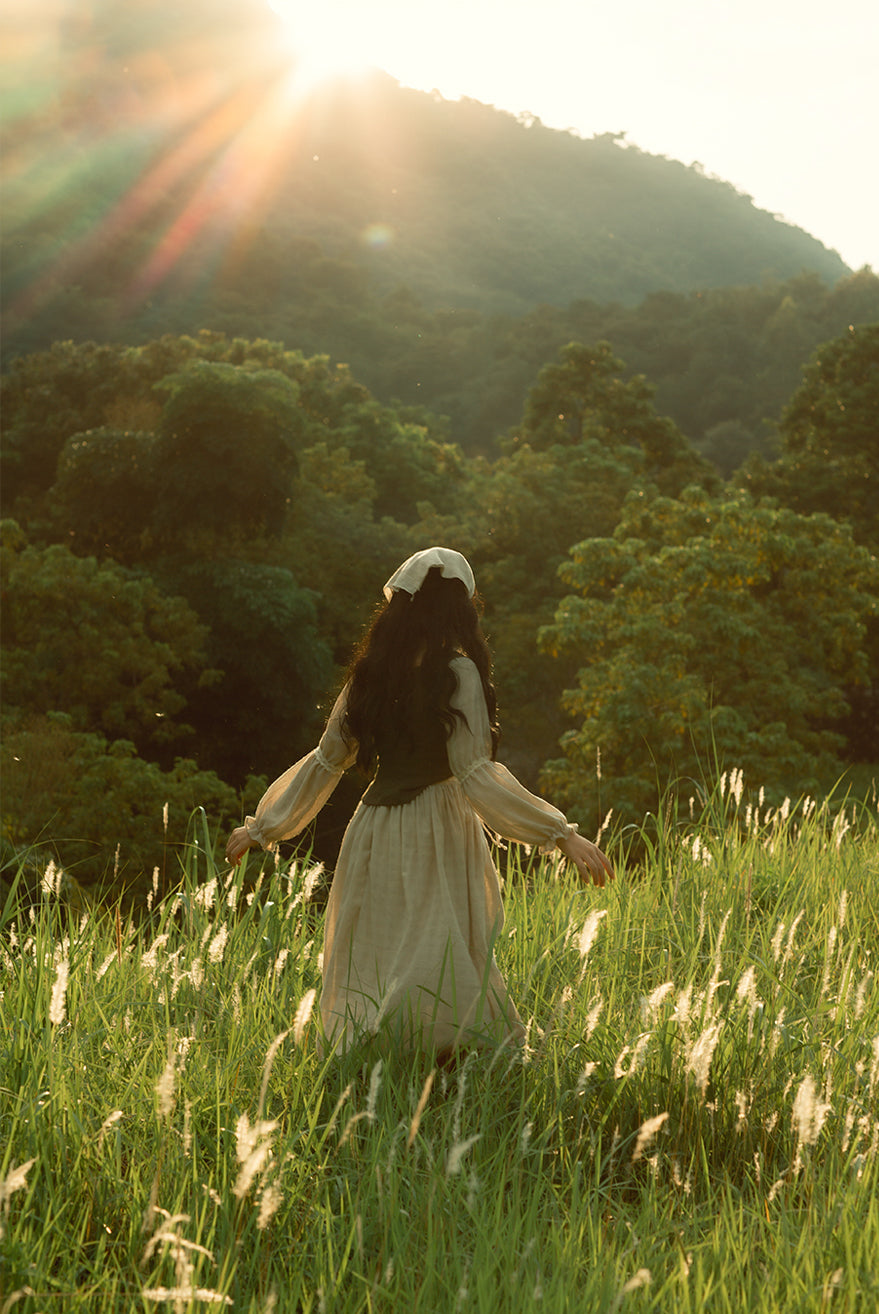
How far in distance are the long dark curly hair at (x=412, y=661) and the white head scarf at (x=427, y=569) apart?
22mm

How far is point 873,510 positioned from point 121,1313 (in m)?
22.7

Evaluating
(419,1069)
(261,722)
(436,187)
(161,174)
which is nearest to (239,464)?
(261,722)

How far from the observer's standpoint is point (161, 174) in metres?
50.8

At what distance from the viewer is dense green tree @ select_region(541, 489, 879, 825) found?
13.6m

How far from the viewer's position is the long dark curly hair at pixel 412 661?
3.22 metres

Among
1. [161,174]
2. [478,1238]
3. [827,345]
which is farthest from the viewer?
[161,174]

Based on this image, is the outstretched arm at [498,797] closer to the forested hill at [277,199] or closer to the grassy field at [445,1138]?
the grassy field at [445,1138]

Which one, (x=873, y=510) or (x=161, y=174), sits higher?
(x=161, y=174)

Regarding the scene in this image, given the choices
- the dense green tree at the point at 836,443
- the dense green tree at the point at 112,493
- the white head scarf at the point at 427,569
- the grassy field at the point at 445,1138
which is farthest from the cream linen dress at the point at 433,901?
the dense green tree at the point at 836,443

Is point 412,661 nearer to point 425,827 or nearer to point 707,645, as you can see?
point 425,827

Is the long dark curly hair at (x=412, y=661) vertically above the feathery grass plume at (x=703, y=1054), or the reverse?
the long dark curly hair at (x=412, y=661)

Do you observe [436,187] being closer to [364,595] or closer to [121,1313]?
[364,595]

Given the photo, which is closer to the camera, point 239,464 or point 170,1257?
point 170,1257

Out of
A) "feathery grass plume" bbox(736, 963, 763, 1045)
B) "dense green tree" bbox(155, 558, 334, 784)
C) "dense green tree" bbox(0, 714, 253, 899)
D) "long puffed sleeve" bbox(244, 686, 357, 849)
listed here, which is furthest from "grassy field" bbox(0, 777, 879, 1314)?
"dense green tree" bbox(155, 558, 334, 784)
